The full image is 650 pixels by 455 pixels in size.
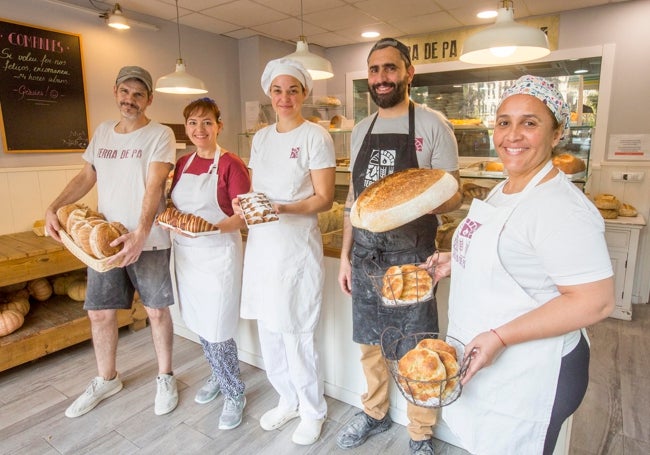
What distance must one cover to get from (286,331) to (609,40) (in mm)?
4029

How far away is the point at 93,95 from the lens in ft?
11.8

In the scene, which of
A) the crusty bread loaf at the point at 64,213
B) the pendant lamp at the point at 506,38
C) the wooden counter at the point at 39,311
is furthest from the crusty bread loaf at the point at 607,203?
the wooden counter at the point at 39,311

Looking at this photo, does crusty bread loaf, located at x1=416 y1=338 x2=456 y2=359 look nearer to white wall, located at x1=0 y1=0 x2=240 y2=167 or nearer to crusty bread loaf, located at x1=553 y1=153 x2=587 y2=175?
crusty bread loaf, located at x1=553 y1=153 x2=587 y2=175

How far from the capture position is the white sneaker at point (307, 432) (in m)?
1.92

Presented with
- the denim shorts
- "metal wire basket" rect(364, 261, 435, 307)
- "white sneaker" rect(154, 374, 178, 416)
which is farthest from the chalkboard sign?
→ "metal wire basket" rect(364, 261, 435, 307)

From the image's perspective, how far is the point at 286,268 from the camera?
69.9 inches

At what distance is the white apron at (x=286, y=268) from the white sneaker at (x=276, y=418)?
1.69ft

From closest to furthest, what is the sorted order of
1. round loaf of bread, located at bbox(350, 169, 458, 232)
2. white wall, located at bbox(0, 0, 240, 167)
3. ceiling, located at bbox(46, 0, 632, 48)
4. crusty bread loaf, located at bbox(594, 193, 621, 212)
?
round loaf of bread, located at bbox(350, 169, 458, 232) < white wall, located at bbox(0, 0, 240, 167) < crusty bread loaf, located at bbox(594, 193, 621, 212) < ceiling, located at bbox(46, 0, 632, 48)

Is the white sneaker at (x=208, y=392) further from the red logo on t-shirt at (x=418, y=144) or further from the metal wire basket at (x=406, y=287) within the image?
the red logo on t-shirt at (x=418, y=144)

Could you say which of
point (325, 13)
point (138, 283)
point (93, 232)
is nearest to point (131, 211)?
point (93, 232)

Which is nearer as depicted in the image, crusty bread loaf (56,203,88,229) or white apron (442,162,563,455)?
white apron (442,162,563,455)

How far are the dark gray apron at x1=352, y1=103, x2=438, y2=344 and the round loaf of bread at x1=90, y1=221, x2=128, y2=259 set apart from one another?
3.34 feet

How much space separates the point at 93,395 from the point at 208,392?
1.96 ft

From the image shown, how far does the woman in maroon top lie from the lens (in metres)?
1.93
